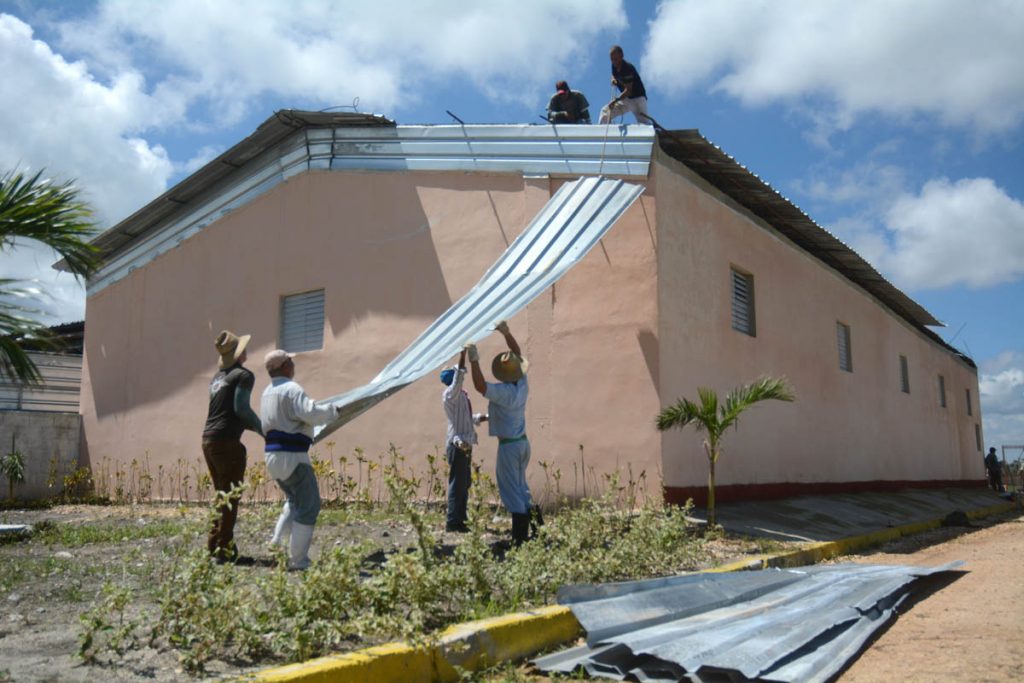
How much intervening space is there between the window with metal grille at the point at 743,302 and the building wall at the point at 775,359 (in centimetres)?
10

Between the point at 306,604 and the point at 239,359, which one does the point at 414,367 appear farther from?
the point at 306,604

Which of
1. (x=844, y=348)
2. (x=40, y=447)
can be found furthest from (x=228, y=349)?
(x=844, y=348)

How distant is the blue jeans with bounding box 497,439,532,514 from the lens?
6625mm

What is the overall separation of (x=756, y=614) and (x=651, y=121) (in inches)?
249

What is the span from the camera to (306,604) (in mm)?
3963

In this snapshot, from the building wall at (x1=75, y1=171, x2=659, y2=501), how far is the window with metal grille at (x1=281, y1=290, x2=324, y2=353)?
5.8 inches

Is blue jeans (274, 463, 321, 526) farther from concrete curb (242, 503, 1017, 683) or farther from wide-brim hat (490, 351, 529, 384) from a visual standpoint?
wide-brim hat (490, 351, 529, 384)

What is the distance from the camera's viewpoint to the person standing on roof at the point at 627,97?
10148 mm

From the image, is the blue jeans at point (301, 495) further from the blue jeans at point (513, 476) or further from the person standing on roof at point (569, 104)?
the person standing on roof at point (569, 104)

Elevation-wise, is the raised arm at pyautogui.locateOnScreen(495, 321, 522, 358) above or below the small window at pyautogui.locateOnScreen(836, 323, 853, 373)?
below

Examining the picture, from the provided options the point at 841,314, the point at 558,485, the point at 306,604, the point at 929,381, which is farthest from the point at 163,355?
the point at 929,381

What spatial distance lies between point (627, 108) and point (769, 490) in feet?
17.4

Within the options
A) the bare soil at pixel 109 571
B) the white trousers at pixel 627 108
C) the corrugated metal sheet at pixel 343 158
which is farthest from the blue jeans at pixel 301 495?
the white trousers at pixel 627 108

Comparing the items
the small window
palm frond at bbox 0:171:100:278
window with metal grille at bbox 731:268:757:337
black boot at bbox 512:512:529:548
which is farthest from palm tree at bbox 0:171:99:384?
the small window
